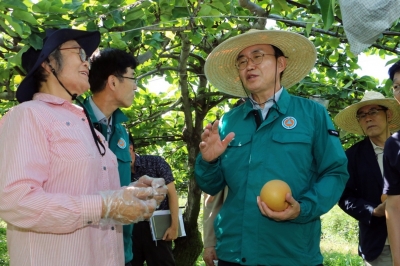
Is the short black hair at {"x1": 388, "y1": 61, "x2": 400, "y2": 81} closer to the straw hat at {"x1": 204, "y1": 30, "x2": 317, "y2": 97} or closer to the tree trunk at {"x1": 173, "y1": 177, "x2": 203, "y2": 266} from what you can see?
the straw hat at {"x1": 204, "y1": 30, "x2": 317, "y2": 97}

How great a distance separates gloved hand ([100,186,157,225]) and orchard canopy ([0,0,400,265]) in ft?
3.29

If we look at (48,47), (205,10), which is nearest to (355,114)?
(205,10)

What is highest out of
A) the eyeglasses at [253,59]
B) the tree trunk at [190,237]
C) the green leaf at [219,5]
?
the green leaf at [219,5]

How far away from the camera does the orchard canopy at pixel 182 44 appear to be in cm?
313

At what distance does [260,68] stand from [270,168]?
594mm

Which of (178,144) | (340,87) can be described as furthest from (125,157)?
(178,144)

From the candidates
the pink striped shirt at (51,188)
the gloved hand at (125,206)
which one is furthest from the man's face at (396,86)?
the pink striped shirt at (51,188)

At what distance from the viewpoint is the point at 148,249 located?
5.43 metres

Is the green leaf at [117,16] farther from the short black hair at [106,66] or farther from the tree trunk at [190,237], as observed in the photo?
the tree trunk at [190,237]

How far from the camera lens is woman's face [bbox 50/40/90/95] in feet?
8.13

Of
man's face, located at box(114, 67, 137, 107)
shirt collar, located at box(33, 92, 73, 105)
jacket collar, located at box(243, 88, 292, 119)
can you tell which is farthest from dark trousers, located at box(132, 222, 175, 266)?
shirt collar, located at box(33, 92, 73, 105)

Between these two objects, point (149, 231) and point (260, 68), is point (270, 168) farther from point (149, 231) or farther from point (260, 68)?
point (149, 231)

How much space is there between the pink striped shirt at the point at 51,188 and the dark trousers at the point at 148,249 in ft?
10.0

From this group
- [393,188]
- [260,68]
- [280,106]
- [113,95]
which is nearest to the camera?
[393,188]
